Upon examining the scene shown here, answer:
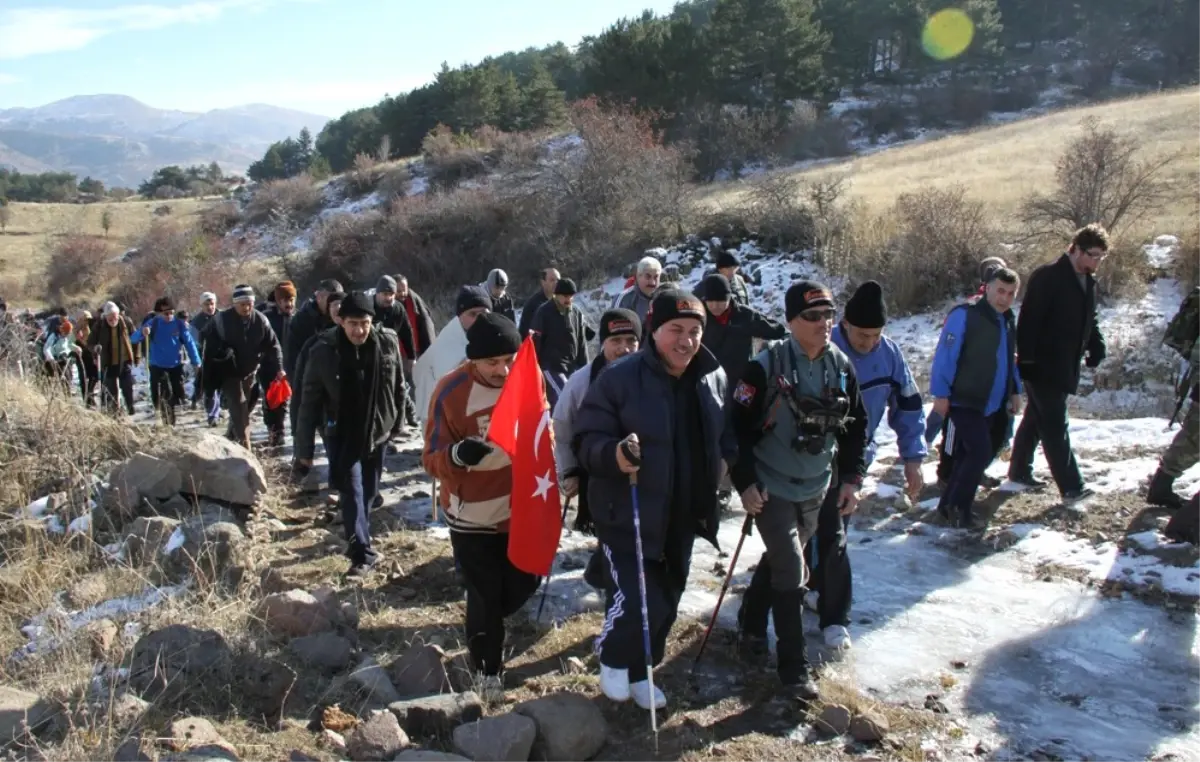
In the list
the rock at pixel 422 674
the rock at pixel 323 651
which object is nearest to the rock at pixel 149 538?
the rock at pixel 323 651

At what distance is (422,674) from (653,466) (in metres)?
1.60

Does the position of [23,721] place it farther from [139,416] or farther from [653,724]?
[139,416]

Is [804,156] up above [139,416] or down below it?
above

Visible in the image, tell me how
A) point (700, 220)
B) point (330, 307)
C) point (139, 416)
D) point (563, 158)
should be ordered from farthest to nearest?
point (563, 158) < point (700, 220) < point (139, 416) < point (330, 307)

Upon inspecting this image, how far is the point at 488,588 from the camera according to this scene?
4.30 m

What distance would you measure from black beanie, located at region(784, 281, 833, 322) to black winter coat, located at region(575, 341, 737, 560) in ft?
1.96

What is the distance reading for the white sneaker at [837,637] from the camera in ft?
15.5

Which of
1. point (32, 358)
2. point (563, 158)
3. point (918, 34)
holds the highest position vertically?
point (918, 34)

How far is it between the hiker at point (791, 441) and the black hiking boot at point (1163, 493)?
3573 millimetres

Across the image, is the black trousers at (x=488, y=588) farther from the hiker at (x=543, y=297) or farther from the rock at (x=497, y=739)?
the hiker at (x=543, y=297)

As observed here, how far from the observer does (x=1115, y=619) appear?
5133 millimetres

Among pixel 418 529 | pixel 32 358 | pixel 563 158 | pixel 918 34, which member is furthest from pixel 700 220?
pixel 918 34

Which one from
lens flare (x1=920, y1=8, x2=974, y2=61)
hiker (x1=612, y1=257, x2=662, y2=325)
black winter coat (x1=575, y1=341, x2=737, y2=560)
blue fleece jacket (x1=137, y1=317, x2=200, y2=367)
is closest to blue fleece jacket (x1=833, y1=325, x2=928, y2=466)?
black winter coat (x1=575, y1=341, x2=737, y2=560)

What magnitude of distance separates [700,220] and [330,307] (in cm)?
1601
